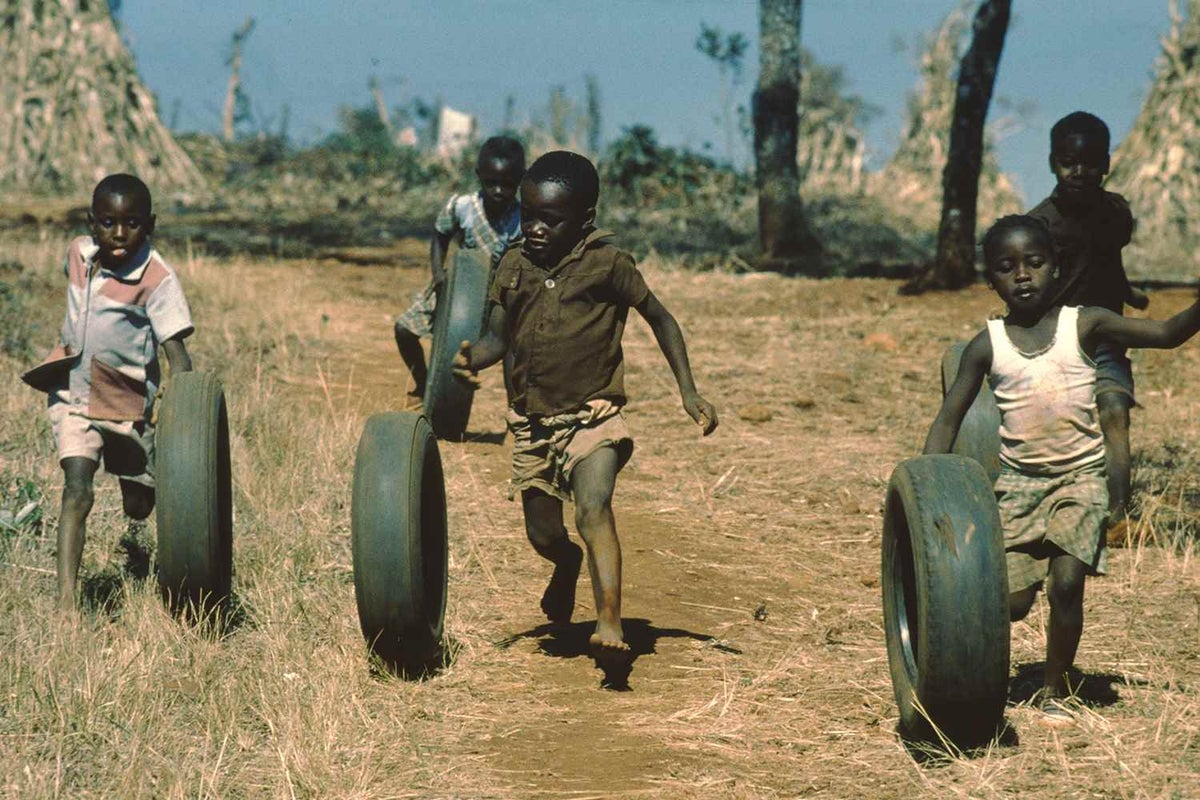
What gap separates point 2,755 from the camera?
4.25m

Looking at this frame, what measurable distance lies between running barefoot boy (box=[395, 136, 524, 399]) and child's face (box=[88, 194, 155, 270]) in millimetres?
2750

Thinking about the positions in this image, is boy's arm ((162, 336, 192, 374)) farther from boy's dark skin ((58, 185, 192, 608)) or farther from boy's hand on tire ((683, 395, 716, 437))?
boy's hand on tire ((683, 395, 716, 437))

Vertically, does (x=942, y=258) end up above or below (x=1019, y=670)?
above

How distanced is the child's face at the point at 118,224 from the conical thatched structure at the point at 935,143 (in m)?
18.4

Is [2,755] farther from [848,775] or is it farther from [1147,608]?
[1147,608]

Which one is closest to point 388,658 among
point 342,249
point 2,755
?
point 2,755

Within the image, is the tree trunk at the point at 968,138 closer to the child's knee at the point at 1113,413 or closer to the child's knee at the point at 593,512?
the child's knee at the point at 1113,413

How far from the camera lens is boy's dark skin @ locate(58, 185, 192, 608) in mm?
5578

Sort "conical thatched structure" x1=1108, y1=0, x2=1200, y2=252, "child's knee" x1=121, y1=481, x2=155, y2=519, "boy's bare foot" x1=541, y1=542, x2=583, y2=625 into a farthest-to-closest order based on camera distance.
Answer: "conical thatched structure" x1=1108, y1=0, x2=1200, y2=252, "child's knee" x1=121, y1=481, x2=155, y2=519, "boy's bare foot" x1=541, y1=542, x2=583, y2=625

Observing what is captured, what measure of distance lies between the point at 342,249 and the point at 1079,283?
12.0 metres

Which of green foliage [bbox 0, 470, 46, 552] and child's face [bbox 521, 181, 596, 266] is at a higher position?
child's face [bbox 521, 181, 596, 266]

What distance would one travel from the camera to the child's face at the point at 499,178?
831 centimetres

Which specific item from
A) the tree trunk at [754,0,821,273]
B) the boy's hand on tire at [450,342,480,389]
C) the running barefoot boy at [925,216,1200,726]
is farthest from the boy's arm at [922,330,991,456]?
the tree trunk at [754,0,821,273]

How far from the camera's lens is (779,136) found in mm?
15914
